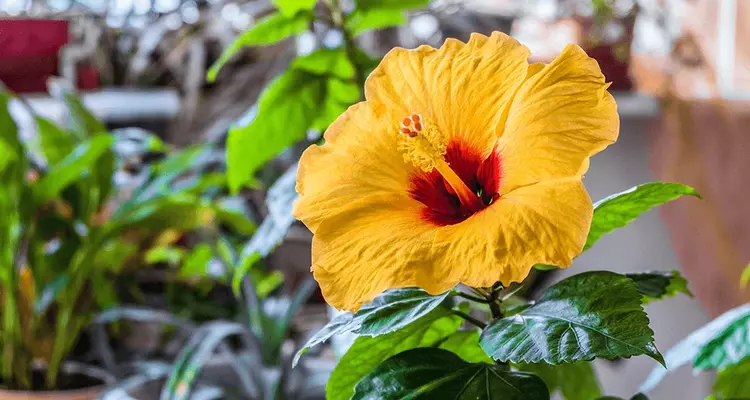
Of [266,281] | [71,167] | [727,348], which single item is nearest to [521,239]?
[727,348]

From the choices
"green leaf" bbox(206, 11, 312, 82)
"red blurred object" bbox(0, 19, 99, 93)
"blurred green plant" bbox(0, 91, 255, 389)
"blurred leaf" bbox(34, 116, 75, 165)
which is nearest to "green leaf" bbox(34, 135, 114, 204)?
"blurred green plant" bbox(0, 91, 255, 389)

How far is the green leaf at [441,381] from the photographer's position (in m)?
0.35

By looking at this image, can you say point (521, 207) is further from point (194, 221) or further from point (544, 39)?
point (544, 39)

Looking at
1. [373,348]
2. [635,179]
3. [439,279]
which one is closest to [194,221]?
[373,348]

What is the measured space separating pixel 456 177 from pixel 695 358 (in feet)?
0.77

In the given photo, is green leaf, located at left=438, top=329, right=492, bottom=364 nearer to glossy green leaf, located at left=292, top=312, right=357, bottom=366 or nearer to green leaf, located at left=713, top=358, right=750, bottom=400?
glossy green leaf, located at left=292, top=312, right=357, bottom=366

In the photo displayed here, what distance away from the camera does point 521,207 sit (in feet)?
Answer: 1.07

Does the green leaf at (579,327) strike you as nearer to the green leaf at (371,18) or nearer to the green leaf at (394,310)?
the green leaf at (394,310)

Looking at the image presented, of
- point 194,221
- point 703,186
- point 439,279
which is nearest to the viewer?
point 439,279

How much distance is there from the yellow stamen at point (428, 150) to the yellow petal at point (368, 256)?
0.11 ft

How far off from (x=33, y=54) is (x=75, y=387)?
2.32ft

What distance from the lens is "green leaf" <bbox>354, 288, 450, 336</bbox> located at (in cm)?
37


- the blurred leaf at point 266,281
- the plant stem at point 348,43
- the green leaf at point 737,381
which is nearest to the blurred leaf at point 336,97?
the plant stem at point 348,43

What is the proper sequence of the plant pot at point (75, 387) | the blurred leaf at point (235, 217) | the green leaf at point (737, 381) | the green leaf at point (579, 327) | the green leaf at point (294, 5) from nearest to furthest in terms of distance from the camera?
the green leaf at point (579, 327) < the green leaf at point (737, 381) < the green leaf at point (294, 5) < the plant pot at point (75, 387) < the blurred leaf at point (235, 217)
